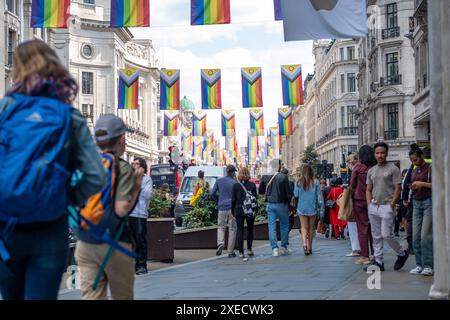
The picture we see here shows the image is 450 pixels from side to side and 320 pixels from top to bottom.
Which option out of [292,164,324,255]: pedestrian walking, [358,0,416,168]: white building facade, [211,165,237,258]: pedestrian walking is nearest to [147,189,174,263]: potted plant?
[211,165,237,258]: pedestrian walking

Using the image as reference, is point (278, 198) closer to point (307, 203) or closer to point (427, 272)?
point (307, 203)

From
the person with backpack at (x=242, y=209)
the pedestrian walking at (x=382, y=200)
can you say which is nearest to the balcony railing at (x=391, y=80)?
the person with backpack at (x=242, y=209)

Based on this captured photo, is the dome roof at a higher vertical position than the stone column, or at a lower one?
higher

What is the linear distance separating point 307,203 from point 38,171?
468 inches

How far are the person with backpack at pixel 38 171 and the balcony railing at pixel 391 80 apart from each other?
50.9 meters

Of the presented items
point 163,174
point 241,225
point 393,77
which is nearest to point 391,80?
point 393,77

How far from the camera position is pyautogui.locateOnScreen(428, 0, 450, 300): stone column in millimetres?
7473

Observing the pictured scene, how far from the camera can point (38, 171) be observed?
3.38 meters

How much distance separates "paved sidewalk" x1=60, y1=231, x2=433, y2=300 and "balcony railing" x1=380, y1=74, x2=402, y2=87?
1585 inches

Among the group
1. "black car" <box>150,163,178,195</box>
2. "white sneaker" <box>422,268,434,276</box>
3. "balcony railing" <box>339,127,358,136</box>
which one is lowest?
"white sneaker" <box>422,268,434,276</box>

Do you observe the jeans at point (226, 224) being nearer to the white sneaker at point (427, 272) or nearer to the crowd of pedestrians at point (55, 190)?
the white sneaker at point (427, 272)

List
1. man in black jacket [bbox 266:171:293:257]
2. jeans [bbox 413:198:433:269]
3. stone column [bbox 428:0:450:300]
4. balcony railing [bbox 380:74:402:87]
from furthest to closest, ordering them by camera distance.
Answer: balcony railing [bbox 380:74:402:87] → man in black jacket [bbox 266:171:293:257] → jeans [bbox 413:198:433:269] → stone column [bbox 428:0:450:300]

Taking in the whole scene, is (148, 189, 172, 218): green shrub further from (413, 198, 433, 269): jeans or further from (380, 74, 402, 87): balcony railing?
(380, 74, 402, 87): balcony railing
